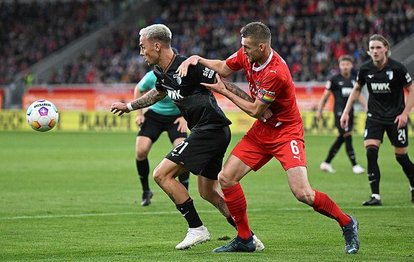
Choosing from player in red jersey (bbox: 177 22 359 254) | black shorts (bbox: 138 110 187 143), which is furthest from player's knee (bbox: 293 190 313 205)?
black shorts (bbox: 138 110 187 143)

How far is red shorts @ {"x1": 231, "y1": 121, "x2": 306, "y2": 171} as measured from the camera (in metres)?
8.62

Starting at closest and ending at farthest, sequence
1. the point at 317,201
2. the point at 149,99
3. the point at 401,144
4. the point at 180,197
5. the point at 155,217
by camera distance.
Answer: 1. the point at 317,201
2. the point at 180,197
3. the point at 149,99
4. the point at 155,217
5. the point at 401,144

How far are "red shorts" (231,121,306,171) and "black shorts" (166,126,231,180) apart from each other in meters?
0.33

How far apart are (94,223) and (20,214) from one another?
1.48 m

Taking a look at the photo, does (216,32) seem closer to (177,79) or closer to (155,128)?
(155,128)

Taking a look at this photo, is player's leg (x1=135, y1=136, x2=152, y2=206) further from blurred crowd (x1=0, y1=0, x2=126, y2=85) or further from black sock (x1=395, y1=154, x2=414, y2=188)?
blurred crowd (x1=0, y1=0, x2=126, y2=85)

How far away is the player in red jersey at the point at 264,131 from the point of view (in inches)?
333

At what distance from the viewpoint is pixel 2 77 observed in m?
48.2

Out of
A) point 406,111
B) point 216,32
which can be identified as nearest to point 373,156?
point 406,111

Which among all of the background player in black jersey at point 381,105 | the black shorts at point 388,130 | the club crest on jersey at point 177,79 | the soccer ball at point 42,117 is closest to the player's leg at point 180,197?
the club crest on jersey at point 177,79

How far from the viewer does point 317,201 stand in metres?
8.53

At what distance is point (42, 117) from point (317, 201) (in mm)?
3699

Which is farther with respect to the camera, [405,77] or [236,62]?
[405,77]

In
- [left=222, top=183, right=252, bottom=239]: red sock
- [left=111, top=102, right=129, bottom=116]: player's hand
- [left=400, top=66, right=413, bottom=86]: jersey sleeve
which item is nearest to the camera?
[left=222, top=183, right=252, bottom=239]: red sock
